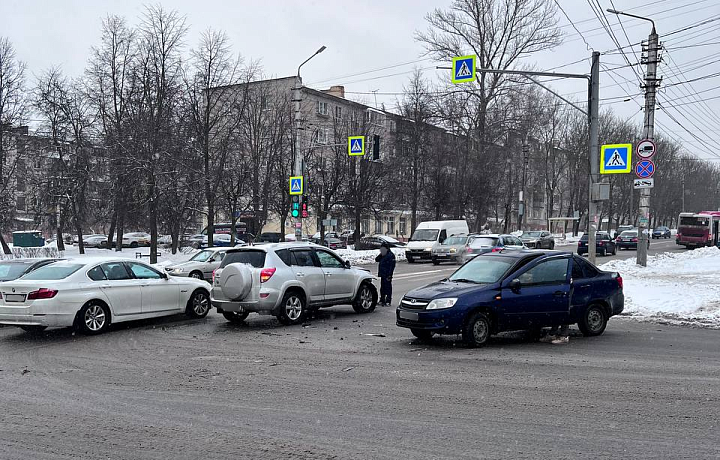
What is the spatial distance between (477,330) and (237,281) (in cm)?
481

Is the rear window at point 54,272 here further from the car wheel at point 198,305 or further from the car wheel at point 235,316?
the car wheel at point 235,316

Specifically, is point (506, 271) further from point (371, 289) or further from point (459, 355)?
point (371, 289)

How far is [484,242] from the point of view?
33.4 meters

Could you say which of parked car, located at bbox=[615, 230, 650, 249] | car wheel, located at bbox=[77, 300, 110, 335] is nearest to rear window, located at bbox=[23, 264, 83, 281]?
car wheel, located at bbox=[77, 300, 110, 335]

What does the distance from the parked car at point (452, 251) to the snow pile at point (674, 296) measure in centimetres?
1097

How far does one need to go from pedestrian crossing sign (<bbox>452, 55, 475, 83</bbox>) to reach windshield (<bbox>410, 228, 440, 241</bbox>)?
1750 centimetres

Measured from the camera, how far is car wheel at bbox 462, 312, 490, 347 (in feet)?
33.3

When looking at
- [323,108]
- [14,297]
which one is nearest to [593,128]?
[14,297]

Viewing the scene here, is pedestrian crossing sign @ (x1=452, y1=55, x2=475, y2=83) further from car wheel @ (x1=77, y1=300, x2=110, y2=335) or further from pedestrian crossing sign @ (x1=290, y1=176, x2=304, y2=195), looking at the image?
car wheel @ (x1=77, y1=300, x2=110, y2=335)

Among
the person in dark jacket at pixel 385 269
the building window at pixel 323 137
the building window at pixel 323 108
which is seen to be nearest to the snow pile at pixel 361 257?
the building window at pixel 323 137

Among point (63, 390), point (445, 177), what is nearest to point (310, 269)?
point (63, 390)

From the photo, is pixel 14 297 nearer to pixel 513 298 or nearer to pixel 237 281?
pixel 237 281

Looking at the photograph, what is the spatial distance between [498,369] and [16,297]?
8441 mm

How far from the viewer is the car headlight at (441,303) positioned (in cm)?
1004
